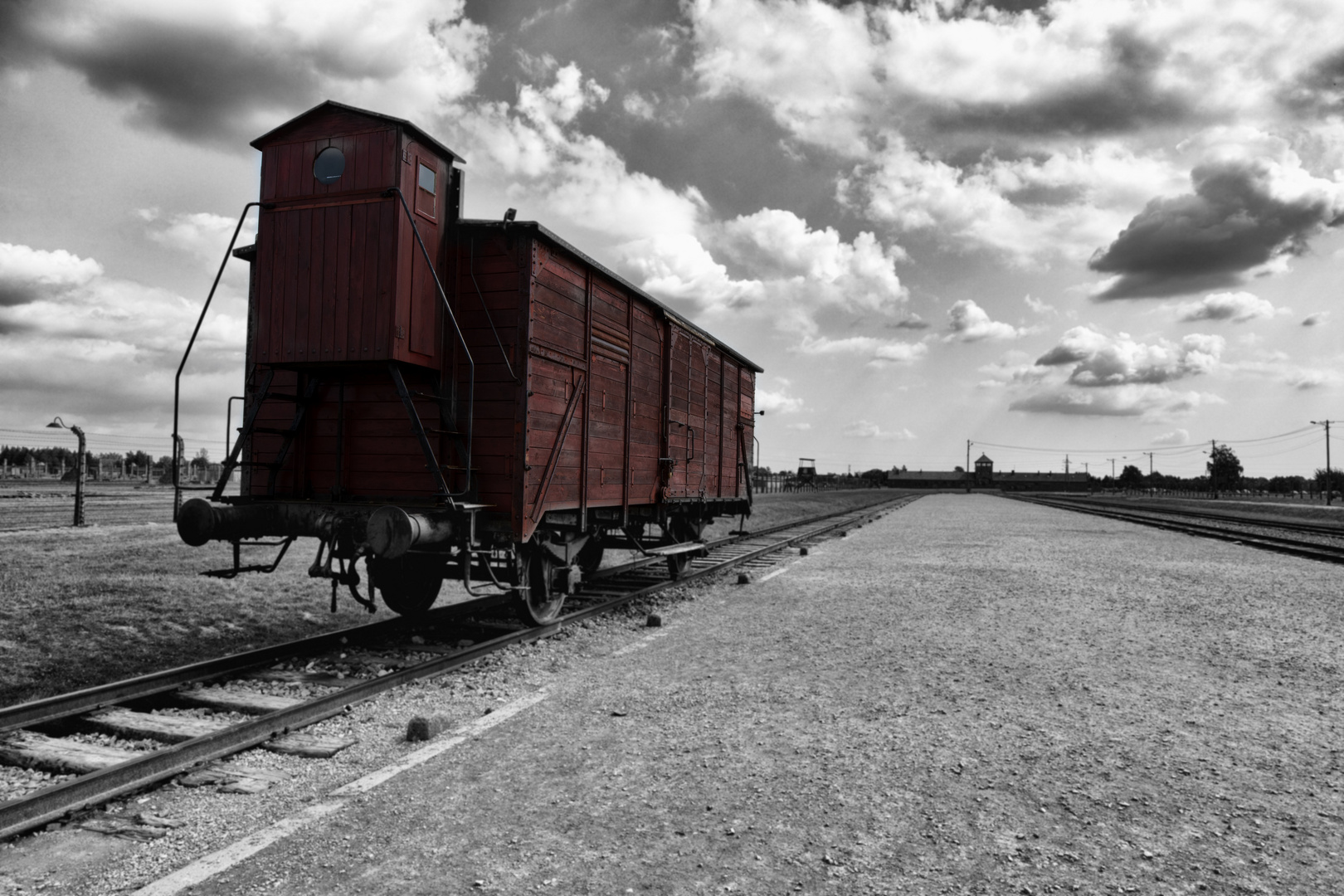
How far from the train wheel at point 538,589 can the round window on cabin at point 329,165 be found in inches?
147

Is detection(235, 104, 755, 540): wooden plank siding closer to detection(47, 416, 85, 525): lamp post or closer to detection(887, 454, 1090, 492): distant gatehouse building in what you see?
detection(47, 416, 85, 525): lamp post

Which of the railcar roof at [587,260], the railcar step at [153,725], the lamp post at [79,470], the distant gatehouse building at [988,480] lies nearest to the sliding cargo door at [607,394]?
the railcar roof at [587,260]

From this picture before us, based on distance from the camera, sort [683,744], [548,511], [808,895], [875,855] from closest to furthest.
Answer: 1. [808,895]
2. [875,855]
3. [683,744]
4. [548,511]

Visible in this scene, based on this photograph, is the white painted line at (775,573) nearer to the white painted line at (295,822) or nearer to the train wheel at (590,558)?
the train wheel at (590,558)

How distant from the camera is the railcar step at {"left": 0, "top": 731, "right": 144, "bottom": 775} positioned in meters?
4.21

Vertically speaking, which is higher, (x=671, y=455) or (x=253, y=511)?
(x=671, y=455)

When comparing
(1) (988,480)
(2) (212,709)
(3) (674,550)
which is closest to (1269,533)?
(3) (674,550)

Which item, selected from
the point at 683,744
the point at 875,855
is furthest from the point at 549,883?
the point at 683,744

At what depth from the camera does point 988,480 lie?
5335 inches

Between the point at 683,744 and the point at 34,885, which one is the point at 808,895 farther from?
the point at 34,885

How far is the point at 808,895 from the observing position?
9.69 ft

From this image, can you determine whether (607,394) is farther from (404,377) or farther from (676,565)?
(676,565)

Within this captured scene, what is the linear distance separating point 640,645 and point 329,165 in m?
5.21

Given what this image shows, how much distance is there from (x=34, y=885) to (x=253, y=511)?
4231mm
